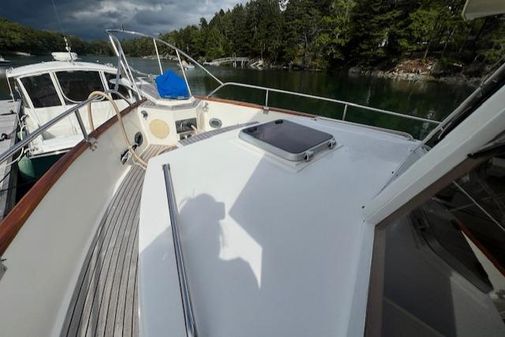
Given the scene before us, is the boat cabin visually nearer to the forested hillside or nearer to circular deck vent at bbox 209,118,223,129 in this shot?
circular deck vent at bbox 209,118,223,129

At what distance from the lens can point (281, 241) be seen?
96 cm

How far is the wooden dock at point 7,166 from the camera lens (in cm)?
324

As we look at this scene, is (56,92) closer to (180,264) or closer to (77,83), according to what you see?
(77,83)

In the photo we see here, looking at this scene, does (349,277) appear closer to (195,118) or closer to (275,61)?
(195,118)

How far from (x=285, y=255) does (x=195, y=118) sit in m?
3.15

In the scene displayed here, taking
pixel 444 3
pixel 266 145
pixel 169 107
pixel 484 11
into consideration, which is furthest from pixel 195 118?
pixel 444 3

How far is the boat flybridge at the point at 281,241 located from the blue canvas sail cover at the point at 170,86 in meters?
1.85

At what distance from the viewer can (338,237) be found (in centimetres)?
98

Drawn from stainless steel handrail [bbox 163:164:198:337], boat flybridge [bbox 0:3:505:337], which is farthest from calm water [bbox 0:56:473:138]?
stainless steel handrail [bbox 163:164:198:337]

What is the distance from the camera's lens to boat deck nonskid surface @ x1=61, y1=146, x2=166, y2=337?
130 centimetres

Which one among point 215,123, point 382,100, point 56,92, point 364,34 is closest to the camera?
point 215,123

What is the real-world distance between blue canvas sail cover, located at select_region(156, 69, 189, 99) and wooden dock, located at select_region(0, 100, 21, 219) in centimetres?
197

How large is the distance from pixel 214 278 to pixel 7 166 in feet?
15.9

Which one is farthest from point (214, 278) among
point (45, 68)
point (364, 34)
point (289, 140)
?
point (364, 34)
